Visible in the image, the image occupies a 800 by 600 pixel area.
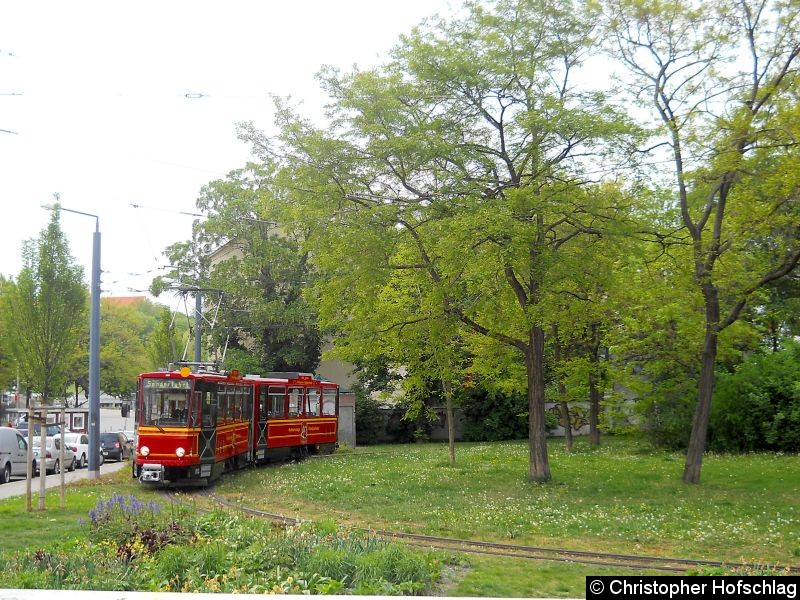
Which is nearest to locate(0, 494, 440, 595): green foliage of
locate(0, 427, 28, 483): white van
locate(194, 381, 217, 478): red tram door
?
locate(194, 381, 217, 478): red tram door

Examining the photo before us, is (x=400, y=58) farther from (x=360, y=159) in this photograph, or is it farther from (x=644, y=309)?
(x=644, y=309)

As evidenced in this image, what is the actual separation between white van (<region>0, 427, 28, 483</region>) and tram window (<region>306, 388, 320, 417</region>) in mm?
9710

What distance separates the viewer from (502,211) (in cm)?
1569

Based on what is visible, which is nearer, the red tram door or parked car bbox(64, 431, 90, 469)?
the red tram door

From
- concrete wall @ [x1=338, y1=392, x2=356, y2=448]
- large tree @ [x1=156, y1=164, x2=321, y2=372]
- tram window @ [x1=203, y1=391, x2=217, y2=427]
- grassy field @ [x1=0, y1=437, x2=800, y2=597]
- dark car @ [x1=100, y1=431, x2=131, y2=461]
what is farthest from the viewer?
concrete wall @ [x1=338, y1=392, x2=356, y2=448]

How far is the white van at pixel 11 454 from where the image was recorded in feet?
74.4

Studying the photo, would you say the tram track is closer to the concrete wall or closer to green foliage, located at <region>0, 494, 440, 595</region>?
green foliage, located at <region>0, 494, 440, 595</region>

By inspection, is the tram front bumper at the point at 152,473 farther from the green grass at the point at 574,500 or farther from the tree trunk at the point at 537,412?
the tree trunk at the point at 537,412

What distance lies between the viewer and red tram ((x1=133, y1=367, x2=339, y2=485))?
19.6m

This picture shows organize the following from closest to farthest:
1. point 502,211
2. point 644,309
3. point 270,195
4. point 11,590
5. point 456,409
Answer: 1. point 11,590
2. point 502,211
3. point 270,195
4. point 644,309
5. point 456,409

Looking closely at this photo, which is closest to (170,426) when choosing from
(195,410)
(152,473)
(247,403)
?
(195,410)

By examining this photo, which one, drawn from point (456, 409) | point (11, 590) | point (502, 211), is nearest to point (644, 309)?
point (502, 211)

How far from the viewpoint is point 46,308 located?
23.2 metres

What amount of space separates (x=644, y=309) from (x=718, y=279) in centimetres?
536
